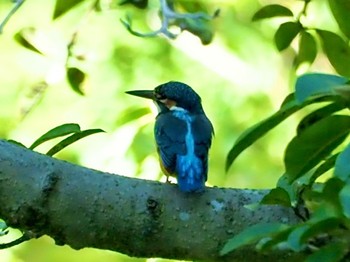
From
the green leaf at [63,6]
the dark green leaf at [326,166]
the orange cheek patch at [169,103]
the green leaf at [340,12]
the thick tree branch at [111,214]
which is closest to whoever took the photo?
the dark green leaf at [326,166]

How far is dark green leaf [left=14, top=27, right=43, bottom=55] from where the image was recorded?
2018mm

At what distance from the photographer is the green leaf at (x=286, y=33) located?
1.64m

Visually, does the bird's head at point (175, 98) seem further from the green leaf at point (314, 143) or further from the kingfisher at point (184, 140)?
the green leaf at point (314, 143)

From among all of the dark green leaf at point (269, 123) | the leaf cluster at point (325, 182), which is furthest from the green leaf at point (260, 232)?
the dark green leaf at point (269, 123)

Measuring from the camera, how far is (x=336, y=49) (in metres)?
1.63

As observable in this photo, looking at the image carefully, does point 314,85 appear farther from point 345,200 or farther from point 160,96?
point 160,96

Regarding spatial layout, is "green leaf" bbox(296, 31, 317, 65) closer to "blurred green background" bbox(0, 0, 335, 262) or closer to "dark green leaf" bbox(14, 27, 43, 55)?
"dark green leaf" bbox(14, 27, 43, 55)

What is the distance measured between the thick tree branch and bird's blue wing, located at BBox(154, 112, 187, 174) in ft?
1.31

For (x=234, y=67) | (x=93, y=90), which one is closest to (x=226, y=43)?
(x=234, y=67)

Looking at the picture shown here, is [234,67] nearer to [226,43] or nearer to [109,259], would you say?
[226,43]

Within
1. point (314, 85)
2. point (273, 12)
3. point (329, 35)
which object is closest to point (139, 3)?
point (273, 12)

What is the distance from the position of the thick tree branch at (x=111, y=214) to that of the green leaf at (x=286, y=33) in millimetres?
351

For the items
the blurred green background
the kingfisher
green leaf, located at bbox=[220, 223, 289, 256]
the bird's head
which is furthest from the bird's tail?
the blurred green background

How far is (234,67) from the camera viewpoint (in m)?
3.36
